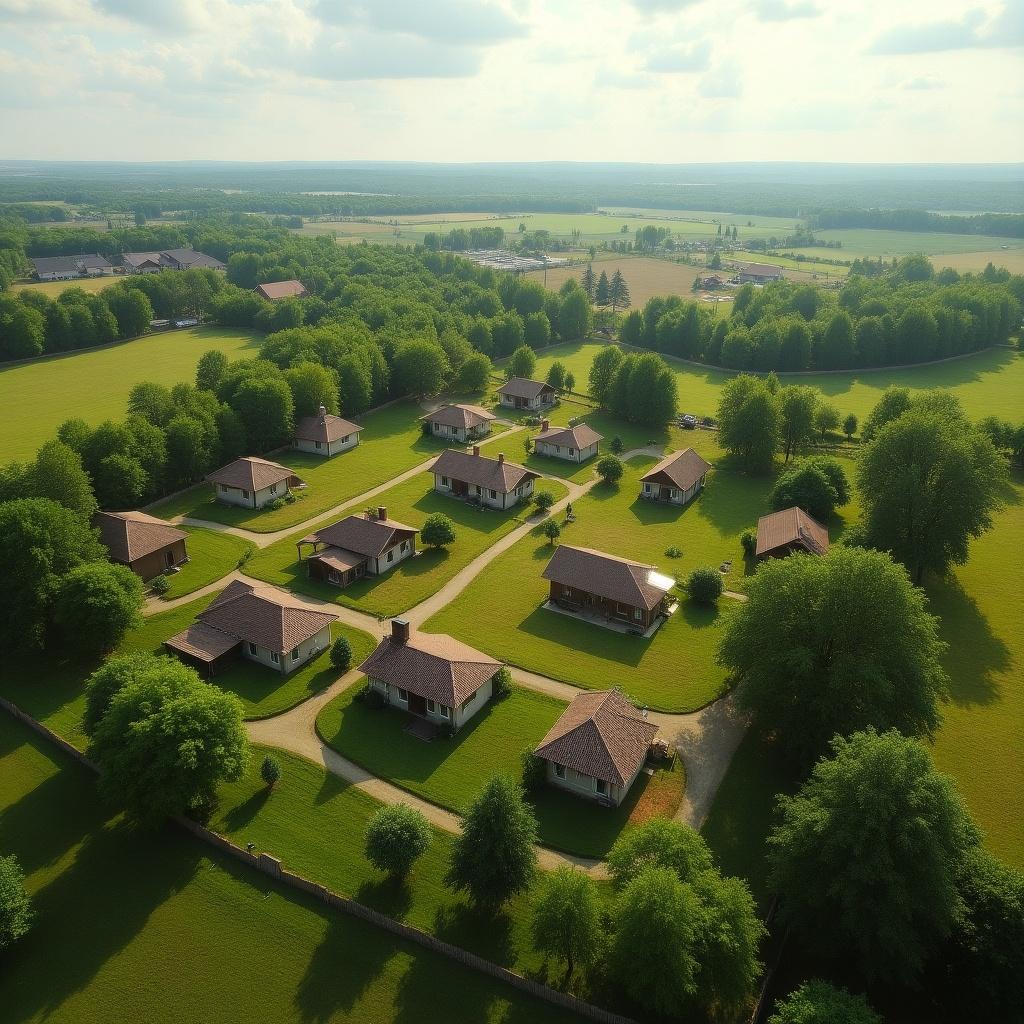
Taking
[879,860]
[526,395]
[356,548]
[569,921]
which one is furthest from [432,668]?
[526,395]

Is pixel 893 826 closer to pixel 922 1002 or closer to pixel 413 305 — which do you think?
pixel 922 1002

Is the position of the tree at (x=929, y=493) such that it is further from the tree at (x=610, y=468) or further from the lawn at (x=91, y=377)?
the lawn at (x=91, y=377)

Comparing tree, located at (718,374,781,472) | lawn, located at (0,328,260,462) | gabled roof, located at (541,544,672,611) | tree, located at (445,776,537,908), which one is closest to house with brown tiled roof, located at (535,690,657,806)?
tree, located at (445,776,537,908)

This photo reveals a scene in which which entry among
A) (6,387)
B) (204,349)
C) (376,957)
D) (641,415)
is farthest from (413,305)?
(376,957)

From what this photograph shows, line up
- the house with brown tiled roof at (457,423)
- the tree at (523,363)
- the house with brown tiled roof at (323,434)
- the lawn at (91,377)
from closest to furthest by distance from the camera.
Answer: the house with brown tiled roof at (323,434), the house with brown tiled roof at (457,423), the lawn at (91,377), the tree at (523,363)

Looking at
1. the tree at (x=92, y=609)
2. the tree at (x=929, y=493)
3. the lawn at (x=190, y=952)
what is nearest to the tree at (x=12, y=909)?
the lawn at (x=190, y=952)

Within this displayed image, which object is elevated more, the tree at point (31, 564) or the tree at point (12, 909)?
the tree at point (31, 564)

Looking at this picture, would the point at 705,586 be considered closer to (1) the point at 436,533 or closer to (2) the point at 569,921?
(1) the point at 436,533
